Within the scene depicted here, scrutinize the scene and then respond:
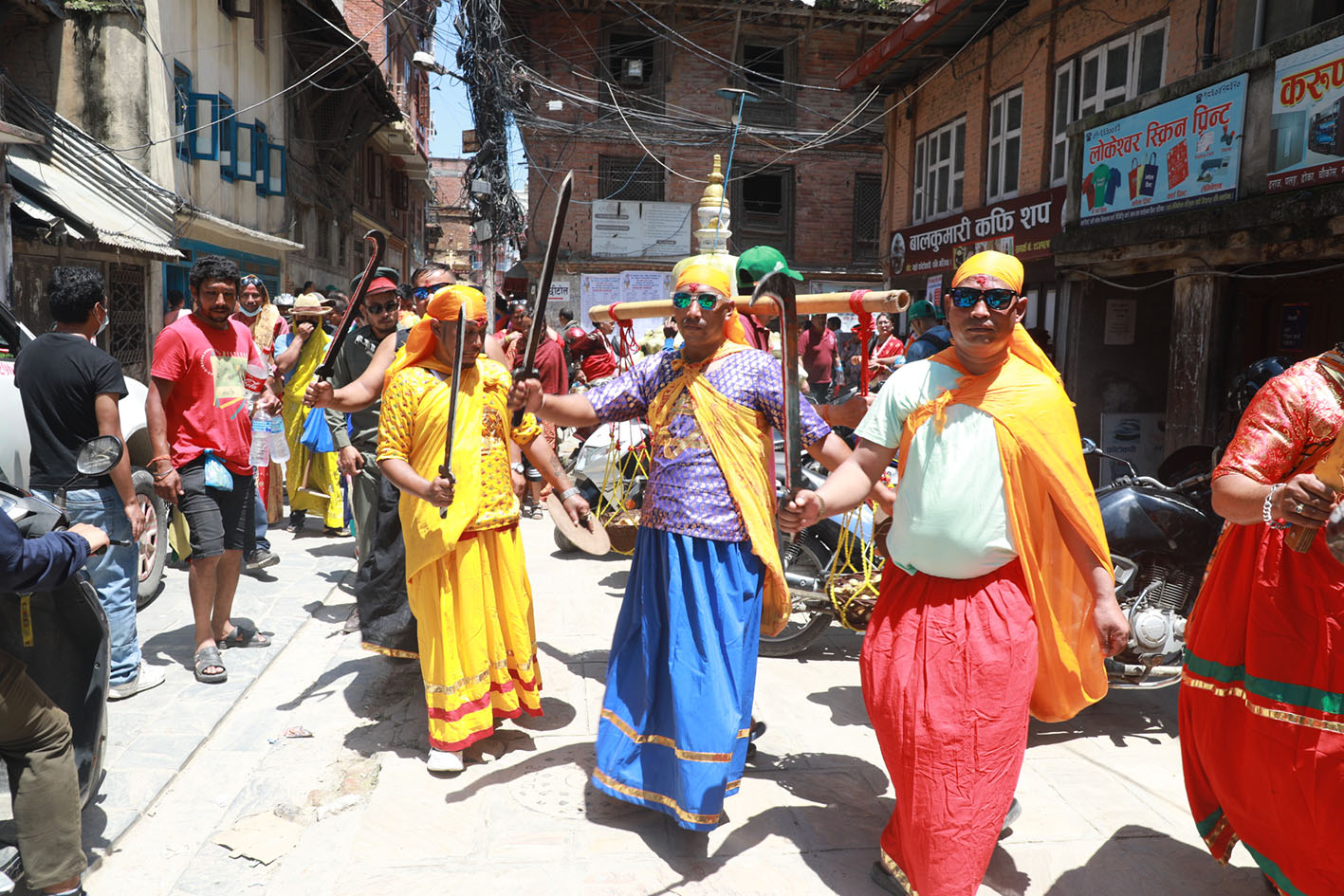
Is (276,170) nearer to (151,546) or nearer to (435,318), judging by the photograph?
(151,546)

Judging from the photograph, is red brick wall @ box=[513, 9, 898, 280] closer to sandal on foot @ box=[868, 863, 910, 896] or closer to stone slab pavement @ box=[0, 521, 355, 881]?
stone slab pavement @ box=[0, 521, 355, 881]

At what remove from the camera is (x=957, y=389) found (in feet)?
8.92

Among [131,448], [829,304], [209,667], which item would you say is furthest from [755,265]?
[131,448]

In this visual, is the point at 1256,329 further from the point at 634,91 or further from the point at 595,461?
the point at 634,91

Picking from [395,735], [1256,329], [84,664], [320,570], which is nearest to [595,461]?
[320,570]

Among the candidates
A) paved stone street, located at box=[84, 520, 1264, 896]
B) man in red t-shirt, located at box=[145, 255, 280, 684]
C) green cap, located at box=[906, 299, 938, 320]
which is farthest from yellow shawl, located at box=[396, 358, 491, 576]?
green cap, located at box=[906, 299, 938, 320]

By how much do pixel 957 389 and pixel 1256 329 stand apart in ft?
27.2

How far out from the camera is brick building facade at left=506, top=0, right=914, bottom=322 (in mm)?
22125

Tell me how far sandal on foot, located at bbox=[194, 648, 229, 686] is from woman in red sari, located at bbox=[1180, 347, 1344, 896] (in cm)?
405

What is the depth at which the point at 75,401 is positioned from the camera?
382 centimetres

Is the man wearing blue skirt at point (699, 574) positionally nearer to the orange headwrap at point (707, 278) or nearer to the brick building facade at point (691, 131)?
the orange headwrap at point (707, 278)

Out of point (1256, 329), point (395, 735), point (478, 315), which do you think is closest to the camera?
point (478, 315)

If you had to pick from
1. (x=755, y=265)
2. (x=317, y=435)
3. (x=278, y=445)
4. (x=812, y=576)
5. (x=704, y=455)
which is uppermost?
(x=755, y=265)

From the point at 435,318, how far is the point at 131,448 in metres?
2.89
